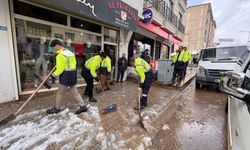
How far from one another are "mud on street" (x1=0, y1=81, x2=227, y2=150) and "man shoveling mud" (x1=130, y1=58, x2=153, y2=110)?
37 cm

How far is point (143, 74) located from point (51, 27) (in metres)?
3.65

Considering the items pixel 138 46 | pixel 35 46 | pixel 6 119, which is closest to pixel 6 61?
pixel 35 46

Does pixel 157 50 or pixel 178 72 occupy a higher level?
pixel 157 50

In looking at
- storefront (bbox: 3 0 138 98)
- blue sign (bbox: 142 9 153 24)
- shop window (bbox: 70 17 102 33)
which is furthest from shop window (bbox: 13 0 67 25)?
blue sign (bbox: 142 9 153 24)

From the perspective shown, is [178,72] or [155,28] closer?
[178,72]

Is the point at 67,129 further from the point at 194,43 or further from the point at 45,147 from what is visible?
the point at 194,43

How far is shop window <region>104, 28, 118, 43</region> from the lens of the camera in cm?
697

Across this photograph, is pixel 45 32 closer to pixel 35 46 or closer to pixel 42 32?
pixel 42 32

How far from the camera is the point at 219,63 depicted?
620 cm

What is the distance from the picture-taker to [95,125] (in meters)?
3.18

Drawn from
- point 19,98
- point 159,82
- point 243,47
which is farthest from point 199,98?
point 19,98

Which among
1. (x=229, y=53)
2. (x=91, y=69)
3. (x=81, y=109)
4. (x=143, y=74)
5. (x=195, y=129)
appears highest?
(x=229, y=53)

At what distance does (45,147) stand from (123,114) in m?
1.96

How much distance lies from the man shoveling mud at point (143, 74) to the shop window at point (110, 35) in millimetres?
3429
